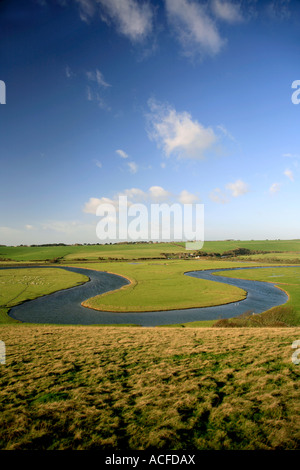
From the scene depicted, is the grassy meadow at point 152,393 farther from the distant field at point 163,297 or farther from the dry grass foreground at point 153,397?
the distant field at point 163,297

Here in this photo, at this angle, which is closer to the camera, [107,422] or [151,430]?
[151,430]

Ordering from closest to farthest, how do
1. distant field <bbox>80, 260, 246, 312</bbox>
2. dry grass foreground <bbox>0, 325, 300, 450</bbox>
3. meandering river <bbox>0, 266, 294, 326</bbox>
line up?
dry grass foreground <bbox>0, 325, 300, 450</bbox>, meandering river <bbox>0, 266, 294, 326</bbox>, distant field <bbox>80, 260, 246, 312</bbox>

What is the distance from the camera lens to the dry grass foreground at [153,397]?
6.24m

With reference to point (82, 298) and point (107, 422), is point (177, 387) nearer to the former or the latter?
point (107, 422)

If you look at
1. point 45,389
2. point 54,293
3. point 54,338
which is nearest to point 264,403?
point 45,389

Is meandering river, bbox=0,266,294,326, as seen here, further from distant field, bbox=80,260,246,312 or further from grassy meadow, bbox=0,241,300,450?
grassy meadow, bbox=0,241,300,450

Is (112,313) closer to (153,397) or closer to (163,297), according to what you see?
(163,297)

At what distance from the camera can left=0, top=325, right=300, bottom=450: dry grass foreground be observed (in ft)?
20.5

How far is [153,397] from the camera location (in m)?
8.40

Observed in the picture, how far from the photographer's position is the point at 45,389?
31.0 feet

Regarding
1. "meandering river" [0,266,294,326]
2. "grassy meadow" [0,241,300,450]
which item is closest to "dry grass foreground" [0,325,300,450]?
"grassy meadow" [0,241,300,450]

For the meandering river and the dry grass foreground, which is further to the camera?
the meandering river
